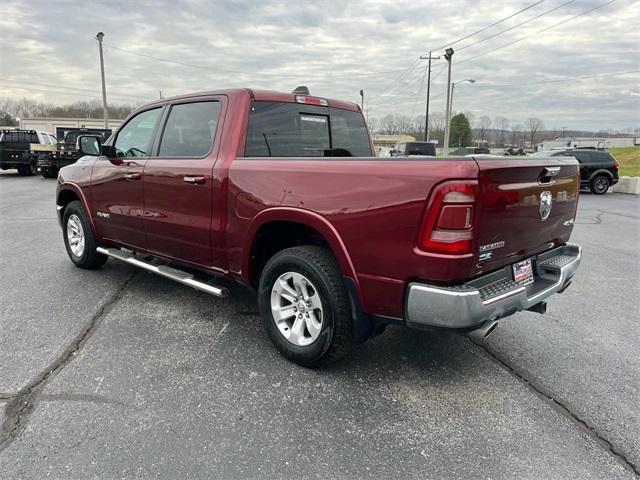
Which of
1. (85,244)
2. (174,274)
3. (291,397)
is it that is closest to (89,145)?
(85,244)

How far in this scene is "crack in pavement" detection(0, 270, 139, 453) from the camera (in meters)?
2.64

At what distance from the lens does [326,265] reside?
316 centimetres

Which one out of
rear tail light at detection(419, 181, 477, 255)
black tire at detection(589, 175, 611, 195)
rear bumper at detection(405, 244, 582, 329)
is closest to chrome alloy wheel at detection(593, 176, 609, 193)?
black tire at detection(589, 175, 611, 195)

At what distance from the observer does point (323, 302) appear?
3150 millimetres

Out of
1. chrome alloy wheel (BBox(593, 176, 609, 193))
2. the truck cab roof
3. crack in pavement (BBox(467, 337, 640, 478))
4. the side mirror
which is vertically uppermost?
the truck cab roof

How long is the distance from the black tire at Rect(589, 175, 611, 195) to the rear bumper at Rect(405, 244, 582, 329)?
58.7ft

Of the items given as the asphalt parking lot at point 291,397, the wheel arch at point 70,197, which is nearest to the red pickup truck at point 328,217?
the asphalt parking lot at point 291,397

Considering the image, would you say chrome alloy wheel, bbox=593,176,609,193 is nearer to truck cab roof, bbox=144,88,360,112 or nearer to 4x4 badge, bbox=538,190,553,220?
truck cab roof, bbox=144,88,360,112

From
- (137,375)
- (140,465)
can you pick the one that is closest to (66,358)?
(137,375)

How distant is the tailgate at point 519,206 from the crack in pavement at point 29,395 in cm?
270

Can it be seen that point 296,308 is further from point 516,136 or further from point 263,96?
point 516,136

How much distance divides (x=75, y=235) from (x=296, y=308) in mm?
3879

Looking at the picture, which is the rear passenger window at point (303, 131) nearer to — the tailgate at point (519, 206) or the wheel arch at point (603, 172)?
the tailgate at point (519, 206)

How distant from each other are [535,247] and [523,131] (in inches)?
3944
